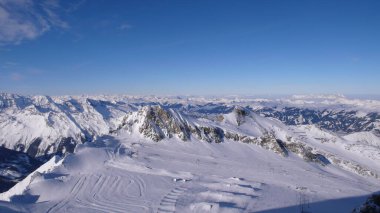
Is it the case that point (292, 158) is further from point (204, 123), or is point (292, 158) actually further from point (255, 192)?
point (255, 192)

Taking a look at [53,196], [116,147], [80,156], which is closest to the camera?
[53,196]

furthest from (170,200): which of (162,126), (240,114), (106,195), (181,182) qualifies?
(240,114)

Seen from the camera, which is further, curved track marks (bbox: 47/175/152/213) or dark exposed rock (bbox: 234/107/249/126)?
dark exposed rock (bbox: 234/107/249/126)

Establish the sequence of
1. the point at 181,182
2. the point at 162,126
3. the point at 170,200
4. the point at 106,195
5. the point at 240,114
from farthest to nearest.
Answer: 1. the point at 240,114
2. the point at 162,126
3. the point at 181,182
4. the point at 106,195
5. the point at 170,200

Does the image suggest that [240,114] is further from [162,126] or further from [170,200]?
[170,200]

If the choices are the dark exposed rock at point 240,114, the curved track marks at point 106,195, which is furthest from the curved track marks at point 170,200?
the dark exposed rock at point 240,114

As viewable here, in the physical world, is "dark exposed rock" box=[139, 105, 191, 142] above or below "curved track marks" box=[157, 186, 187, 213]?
above

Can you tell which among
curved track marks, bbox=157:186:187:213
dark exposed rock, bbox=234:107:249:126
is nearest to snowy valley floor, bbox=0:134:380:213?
curved track marks, bbox=157:186:187:213

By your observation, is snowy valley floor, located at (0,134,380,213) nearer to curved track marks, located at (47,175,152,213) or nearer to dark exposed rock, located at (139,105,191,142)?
curved track marks, located at (47,175,152,213)

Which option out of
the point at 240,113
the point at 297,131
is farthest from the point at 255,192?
the point at 297,131
